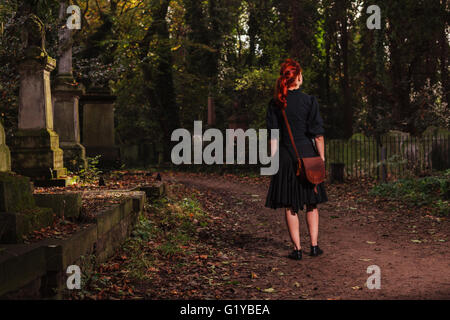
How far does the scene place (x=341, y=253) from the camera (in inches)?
243

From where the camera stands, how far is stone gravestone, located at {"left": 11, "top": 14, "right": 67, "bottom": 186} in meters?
9.33

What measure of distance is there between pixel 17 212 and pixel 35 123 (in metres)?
5.89

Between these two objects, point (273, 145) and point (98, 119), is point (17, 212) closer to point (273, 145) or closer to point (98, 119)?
point (273, 145)

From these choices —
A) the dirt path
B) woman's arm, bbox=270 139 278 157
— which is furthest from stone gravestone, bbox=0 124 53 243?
woman's arm, bbox=270 139 278 157

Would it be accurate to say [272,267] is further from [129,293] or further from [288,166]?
[129,293]

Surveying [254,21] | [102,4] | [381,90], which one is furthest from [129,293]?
[254,21]

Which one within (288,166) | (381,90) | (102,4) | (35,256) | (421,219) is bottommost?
(421,219)

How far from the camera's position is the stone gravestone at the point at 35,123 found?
9.33 metres

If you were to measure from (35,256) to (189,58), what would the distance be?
23863 millimetres

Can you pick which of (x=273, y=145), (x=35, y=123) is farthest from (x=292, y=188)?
(x=35, y=123)

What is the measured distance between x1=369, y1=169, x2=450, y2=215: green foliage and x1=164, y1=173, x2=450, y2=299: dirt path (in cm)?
54

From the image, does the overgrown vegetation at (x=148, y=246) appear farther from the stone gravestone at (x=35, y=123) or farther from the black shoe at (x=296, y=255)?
the stone gravestone at (x=35, y=123)

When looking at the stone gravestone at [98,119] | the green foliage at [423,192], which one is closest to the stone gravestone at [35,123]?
the stone gravestone at [98,119]
